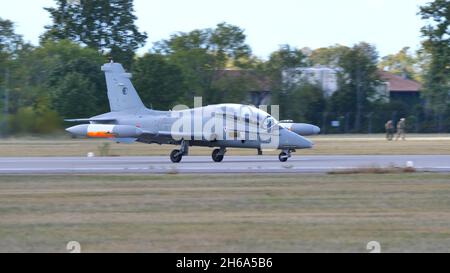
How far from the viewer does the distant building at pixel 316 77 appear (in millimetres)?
77938

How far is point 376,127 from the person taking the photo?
7294 centimetres

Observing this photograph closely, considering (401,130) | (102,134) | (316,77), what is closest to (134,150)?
(102,134)

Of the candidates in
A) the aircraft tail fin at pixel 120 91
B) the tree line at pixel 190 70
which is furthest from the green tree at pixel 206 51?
the aircraft tail fin at pixel 120 91

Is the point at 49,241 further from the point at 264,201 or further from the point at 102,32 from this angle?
the point at 102,32

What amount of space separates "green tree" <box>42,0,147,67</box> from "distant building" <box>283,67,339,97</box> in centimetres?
1479

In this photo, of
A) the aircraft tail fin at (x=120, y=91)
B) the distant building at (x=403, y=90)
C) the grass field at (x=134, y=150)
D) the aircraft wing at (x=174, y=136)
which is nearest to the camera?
the aircraft wing at (x=174, y=136)

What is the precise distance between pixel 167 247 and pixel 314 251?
207 centimetres

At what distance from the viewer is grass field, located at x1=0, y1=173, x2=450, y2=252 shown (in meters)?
12.8

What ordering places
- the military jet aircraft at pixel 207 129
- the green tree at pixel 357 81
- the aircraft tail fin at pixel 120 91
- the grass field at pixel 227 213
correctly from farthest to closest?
1. the green tree at pixel 357 81
2. the aircraft tail fin at pixel 120 91
3. the military jet aircraft at pixel 207 129
4. the grass field at pixel 227 213

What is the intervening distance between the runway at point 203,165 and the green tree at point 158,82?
34299 millimetres

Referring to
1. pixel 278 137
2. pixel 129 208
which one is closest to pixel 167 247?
pixel 129 208

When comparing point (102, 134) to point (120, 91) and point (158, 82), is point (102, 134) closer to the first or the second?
point (120, 91)

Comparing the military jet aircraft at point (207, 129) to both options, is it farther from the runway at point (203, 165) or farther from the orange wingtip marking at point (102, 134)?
the runway at point (203, 165)

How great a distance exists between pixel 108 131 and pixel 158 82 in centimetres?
3889
